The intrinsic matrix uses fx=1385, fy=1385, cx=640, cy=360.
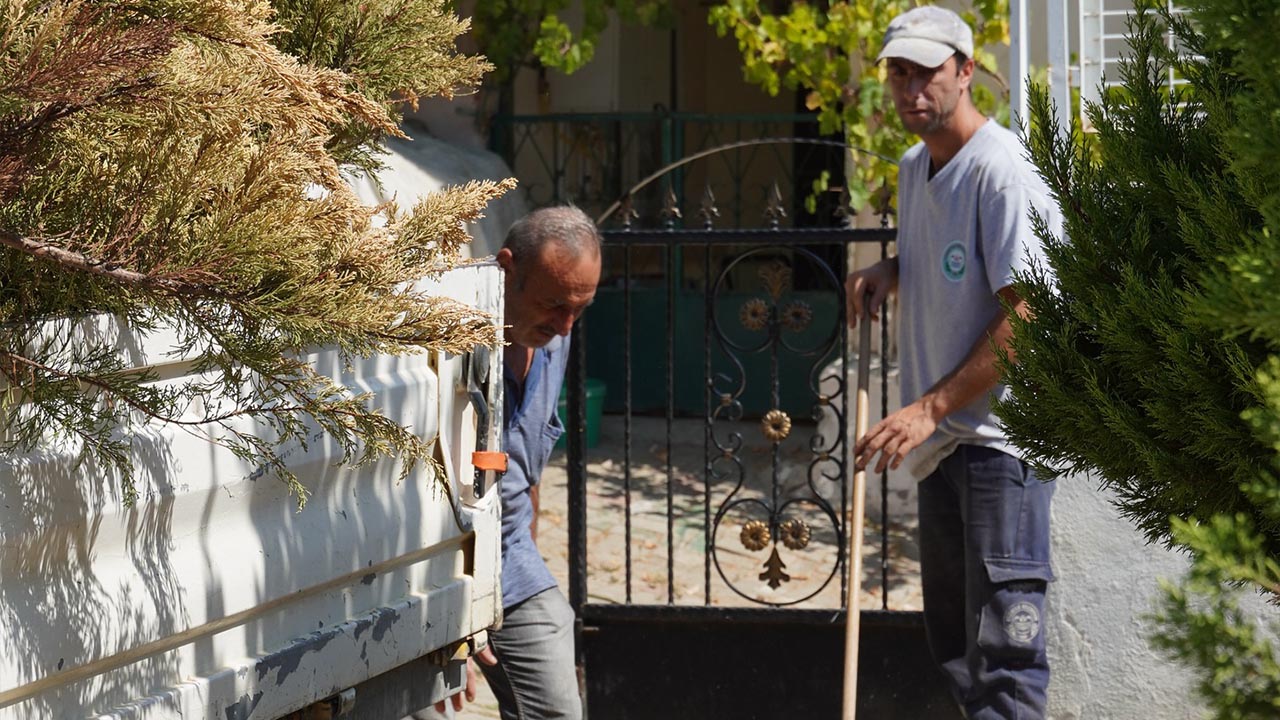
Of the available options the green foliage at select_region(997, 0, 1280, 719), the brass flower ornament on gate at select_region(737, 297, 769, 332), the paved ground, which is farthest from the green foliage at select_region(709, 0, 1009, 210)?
the green foliage at select_region(997, 0, 1280, 719)

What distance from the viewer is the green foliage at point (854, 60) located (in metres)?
6.19

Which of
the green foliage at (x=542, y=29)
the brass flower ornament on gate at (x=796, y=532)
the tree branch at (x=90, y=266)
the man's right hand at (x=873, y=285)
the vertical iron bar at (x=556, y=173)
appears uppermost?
the green foliage at (x=542, y=29)

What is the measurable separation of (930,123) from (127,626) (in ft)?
8.36

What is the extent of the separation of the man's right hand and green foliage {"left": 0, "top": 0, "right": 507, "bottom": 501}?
7.17 ft

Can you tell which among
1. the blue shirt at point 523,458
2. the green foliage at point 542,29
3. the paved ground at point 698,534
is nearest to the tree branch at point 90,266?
the blue shirt at point 523,458

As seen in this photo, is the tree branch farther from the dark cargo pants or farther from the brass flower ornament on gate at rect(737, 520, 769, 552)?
the brass flower ornament on gate at rect(737, 520, 769, 552)

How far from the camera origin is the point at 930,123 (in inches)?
151

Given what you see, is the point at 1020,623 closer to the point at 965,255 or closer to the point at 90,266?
the point at 965,255

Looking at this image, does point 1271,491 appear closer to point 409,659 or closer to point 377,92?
point 377,92

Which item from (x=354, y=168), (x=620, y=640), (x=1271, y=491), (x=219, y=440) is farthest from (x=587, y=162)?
(x=1271, y=491)

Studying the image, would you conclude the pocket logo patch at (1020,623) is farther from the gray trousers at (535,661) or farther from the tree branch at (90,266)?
the tree branch at (90,266)

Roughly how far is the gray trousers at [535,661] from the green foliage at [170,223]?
1480 millimetres

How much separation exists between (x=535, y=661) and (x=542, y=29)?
5.20 m

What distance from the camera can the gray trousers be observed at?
352cm
